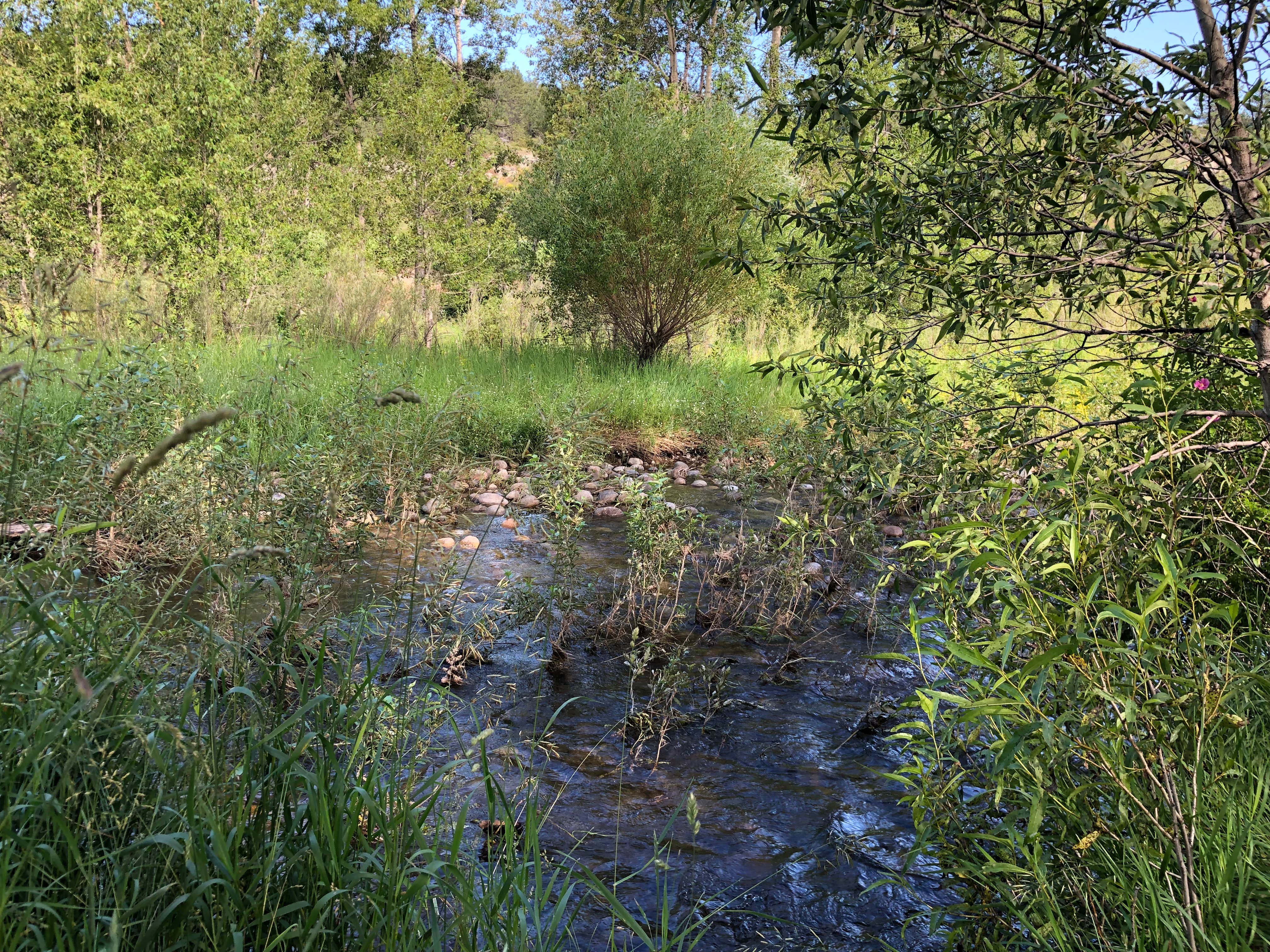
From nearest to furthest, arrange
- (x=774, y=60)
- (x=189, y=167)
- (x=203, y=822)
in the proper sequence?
(x=203, y=822) < (x=189, y=167) < (x=774, y=60)

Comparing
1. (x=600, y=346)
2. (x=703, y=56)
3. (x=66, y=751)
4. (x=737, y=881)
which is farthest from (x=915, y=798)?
(x=703, y=56)

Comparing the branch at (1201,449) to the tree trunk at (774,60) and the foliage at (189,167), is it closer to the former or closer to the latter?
the foliage at (189,167)

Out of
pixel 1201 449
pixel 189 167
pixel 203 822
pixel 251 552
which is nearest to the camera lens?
pixel 251 552

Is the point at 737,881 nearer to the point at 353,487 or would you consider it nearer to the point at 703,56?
the point at 353,487

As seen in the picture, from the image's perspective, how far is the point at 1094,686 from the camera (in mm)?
1742

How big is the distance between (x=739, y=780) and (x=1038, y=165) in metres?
2.64

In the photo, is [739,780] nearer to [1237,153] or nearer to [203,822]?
[203,822]

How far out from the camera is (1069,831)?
2129 mm

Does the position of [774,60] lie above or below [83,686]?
above

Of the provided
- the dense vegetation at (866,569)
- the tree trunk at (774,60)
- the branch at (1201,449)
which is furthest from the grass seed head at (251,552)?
the tree trunk at (774,60)

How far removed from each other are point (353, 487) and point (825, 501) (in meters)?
3.00

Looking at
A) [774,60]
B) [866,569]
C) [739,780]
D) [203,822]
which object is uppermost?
[774,60]

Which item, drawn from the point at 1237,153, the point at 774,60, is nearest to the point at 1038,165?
the point at 1237,153

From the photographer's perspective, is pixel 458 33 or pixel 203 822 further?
pixel 458 33
